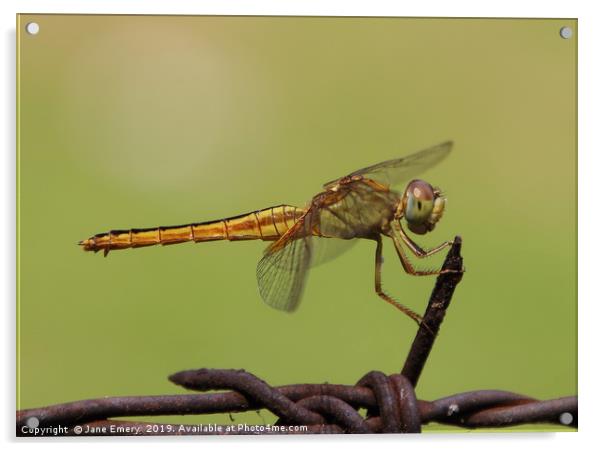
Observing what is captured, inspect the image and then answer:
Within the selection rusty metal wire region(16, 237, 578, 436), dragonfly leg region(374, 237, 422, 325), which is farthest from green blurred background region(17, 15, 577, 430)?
rusty metal wire region(16, 237, 578, 436)

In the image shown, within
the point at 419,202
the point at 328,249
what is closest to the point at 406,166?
the point at 419,202

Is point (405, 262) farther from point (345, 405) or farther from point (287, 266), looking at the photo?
point (345, 405)

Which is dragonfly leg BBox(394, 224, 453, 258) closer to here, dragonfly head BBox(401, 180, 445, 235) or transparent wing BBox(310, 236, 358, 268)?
dragonfly head BBox(401, 180, 445, 235)

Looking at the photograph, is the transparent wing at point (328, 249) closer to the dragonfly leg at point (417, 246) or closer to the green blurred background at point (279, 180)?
the green blurred background at point (279, 180)

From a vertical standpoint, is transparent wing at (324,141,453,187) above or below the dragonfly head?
above

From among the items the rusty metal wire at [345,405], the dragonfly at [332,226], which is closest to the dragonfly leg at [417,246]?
the dragonfly at [332,226]

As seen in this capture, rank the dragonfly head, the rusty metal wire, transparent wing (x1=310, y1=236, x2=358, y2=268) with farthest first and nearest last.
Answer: transparent wing (x1=310, y1=236, x2=358, y2=268)
the dragonfly head
the rusty metal wire

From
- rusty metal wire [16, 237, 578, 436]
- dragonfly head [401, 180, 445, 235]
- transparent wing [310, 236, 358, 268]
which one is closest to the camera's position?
rusty metal wire [16, 237, 578, 436]
